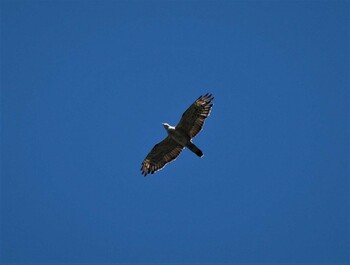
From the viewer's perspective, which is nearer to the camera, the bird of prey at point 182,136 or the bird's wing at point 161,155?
the bird of prey at point 182,136

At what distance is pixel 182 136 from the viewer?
114ft

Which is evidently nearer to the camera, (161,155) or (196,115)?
(196,115)

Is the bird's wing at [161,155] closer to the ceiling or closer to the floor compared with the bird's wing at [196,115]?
closer to the floor

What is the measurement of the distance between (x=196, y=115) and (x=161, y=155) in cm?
293

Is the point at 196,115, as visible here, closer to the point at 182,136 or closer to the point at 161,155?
the point at 182,136

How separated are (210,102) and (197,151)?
240 centimetres

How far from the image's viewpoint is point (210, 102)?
34.4 m

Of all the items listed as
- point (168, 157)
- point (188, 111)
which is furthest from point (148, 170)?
point (188, 111)

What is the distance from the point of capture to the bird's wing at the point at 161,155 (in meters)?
35.5

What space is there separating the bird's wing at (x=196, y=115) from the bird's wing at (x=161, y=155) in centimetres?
114

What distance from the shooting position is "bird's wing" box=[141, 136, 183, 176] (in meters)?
35.5

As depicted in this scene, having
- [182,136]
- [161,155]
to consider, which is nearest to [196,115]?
[182,136]

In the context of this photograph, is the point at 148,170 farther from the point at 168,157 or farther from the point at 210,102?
the point at 210,102

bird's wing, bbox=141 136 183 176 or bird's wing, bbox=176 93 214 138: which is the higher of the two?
bird's wing, bbox=176 93 214 138
